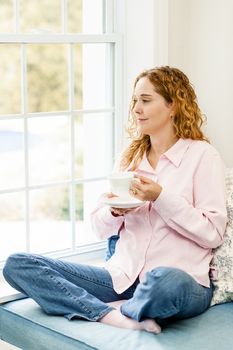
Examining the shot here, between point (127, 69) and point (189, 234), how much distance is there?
105 cm

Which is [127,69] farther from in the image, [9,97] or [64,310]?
[64,310]

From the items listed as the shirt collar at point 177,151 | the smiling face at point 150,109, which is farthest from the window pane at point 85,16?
the shirt collar at point 177,151

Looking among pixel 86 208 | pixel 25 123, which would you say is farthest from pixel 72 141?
pixel 86 208

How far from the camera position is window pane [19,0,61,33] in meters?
3.27

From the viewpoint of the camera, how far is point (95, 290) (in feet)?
9.64

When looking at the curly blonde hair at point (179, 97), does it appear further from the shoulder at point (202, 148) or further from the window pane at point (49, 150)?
the window pane at point (49, 150)

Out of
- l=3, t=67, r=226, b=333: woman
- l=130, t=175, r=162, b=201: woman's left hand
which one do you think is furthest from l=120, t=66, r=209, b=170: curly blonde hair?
l=130, t=175, r=162, b=201: woman's left hand

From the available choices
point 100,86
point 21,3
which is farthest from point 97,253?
point 21,3

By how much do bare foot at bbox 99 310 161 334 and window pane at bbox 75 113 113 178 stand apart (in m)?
0.97

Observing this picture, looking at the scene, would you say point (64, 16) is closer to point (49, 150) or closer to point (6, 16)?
point (6, 16)

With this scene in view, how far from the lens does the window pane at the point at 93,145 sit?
3.56m

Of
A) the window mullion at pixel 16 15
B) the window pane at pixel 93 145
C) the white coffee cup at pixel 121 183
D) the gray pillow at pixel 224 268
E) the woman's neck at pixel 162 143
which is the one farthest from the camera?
the window pane at pixel 93 145

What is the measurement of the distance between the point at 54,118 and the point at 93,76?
11.9 inches

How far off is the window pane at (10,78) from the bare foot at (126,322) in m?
1.03
